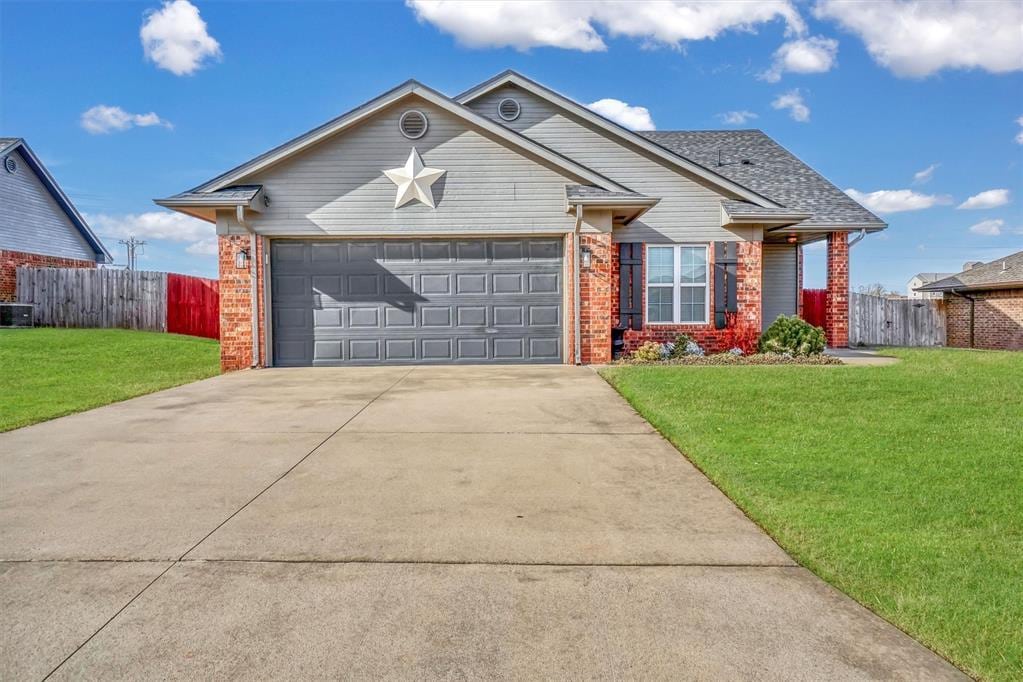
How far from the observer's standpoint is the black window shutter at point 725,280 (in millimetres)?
13164

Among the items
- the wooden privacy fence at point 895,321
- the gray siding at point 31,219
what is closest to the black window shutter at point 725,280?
the wooden privacy fence at point 895,321

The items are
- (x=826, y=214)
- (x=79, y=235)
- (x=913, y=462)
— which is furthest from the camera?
(x=79, y=235)

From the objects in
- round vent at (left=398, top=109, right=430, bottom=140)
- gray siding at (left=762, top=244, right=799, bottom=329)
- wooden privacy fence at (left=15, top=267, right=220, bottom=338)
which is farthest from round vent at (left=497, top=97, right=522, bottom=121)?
wooden privacy fence at (left=15, top=267, right=220, bottom=338)

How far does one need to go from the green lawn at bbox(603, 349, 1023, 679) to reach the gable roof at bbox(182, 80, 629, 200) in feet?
15.9

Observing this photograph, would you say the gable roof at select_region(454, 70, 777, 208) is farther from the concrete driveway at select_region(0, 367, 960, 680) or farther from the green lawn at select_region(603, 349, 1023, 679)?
the concrete driveway at select_region(0, 367, 960, 680)

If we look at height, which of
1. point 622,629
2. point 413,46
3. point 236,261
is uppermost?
point 413,46

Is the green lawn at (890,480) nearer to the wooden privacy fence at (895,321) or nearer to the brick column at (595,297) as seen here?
the brick column at (595,297)

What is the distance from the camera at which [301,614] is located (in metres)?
2.73

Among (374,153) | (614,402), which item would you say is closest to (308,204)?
(374,153)

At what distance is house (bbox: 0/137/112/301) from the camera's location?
75.3 ft

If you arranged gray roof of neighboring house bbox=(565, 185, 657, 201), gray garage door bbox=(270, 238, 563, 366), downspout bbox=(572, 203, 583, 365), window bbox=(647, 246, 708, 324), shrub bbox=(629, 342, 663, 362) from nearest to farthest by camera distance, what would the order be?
gray roof of neighboring house bbox=(565, 185, 657, 201) < downspout bbox=(572, 203, 583, 365) < gray garage door bbox=(270, 238, 563, 366) < shrub bbox=(629, 342, 663, 362) < window bbox=(647, 246, 708, 324)

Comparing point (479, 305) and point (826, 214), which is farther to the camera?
point (826, 214)

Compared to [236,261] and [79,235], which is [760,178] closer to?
[236,261]

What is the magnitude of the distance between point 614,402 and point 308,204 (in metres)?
7.39
